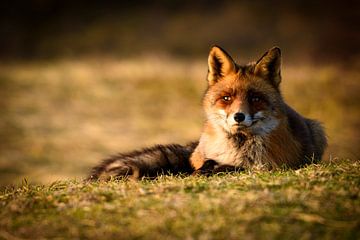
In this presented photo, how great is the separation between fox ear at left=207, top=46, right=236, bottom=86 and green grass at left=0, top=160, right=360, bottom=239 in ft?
6.40

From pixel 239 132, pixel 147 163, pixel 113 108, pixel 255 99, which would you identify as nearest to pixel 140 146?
pixel 113 108

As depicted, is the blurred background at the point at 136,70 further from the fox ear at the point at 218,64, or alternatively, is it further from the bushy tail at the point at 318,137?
the fox ear at the point at 218,64

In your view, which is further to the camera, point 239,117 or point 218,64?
point 218,64

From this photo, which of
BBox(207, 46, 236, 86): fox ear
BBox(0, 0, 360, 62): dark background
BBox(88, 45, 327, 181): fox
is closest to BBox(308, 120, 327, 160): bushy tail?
BBox(88, 45, 327, 181): fox

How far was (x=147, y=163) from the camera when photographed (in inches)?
301

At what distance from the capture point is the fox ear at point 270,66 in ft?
23.9

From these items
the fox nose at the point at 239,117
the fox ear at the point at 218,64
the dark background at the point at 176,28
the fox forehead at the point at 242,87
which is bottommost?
the fox nose at the point at 239,117

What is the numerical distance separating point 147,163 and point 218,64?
5.45 feet

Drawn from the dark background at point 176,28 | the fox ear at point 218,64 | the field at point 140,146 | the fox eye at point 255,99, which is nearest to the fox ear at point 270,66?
the fox ear at point 218,64

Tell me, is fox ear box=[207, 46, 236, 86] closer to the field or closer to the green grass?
the field

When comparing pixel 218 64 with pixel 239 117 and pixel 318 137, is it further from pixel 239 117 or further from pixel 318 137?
pixel 318 137

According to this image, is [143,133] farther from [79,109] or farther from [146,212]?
[146,212]

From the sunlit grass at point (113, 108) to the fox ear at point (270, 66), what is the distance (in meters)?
7.95

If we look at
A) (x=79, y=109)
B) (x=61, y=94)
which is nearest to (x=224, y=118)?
(x=79, y=109)
